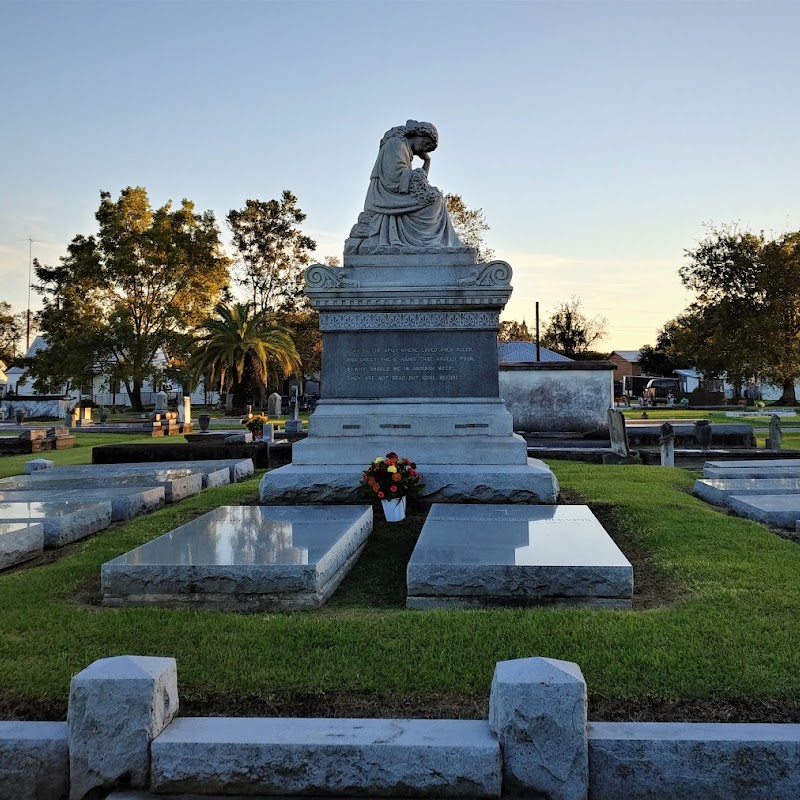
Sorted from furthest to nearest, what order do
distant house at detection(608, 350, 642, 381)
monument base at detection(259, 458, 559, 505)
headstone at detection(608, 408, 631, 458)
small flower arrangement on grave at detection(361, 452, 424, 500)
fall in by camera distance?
distant house at detection(608, 350, 642, 381), headstone at detection(608, 408, 631, 458), monument base at detection(259, 458, 559, 505), small flower arrangement on grave at detection(361, 452, 424, 500)

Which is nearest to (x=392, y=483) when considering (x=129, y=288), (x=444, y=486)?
(x=444, y=486)

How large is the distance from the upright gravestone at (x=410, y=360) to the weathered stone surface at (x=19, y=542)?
2.55 meters

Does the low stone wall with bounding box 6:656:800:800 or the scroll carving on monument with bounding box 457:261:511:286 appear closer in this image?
the low stone wall with bounding box 6:656:800:800

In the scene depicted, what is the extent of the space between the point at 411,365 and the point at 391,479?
6.53 feet

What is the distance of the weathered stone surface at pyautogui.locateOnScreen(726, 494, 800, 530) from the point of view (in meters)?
6.33

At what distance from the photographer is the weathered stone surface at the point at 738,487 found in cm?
760

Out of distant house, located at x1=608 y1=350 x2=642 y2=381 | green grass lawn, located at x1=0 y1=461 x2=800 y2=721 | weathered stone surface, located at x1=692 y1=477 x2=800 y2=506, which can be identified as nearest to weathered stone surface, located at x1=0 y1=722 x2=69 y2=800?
green grass lawn, located at x1=0 y1=461 x2=800 y2=721

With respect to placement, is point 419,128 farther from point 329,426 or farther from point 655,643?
point 655,643

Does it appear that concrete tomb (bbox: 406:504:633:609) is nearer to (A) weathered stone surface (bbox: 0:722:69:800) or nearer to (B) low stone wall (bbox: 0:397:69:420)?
(A) weathered stone surface (bbox: 0:722:69:800)

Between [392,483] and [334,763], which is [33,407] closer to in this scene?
[392,483]

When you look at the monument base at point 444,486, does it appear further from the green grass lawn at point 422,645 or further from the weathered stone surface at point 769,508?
the green grass lawn at point 422,645

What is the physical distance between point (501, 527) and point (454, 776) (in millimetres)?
3200

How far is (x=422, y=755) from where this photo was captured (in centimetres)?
238

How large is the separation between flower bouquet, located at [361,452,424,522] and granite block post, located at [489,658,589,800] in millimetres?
4108
